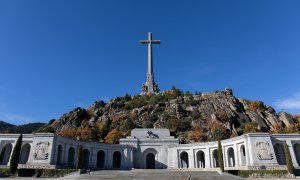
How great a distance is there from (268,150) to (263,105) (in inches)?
2370

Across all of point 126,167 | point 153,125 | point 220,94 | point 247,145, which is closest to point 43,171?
point 126,167

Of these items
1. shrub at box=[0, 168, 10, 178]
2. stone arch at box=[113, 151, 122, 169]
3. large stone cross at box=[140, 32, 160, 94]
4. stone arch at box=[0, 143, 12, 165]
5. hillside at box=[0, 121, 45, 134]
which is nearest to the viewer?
shrub at box=[0, 168, 10, 178]

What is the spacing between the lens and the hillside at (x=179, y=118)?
3017 inches

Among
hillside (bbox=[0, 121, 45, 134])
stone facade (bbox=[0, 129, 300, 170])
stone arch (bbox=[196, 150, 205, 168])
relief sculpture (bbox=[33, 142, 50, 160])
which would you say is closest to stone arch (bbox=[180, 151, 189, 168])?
stone facade (bbox=[0, 129, 300, 170])

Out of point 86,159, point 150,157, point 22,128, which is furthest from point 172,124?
point 22,128

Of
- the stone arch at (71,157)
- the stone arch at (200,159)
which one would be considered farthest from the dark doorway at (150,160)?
the stone arch at (71,157)

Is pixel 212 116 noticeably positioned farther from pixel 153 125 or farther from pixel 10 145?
pixel 10 145

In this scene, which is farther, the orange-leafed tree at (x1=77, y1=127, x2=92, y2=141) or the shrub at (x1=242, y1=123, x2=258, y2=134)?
the orange-leafed tree at (x1=77, y1=127, x2=92, y2=141)

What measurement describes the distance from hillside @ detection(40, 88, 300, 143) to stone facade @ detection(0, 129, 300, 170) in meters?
17.3

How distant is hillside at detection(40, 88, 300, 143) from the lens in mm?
76625

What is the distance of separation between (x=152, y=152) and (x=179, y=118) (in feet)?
103

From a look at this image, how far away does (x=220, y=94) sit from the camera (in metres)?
98.3

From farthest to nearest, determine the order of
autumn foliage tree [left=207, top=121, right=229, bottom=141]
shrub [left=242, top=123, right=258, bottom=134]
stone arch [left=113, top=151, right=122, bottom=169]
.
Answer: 1. shrub [left=242, top=123, right=258, bottom=134]
2. autumn foliage tree [left=207, top=121, right=229, bottom=141]
3. stone arch [left=113, top=151, right=122, bottom=169]

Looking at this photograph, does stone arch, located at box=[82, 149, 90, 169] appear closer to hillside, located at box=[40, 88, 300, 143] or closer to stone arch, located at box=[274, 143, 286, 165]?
hillside, located at box=[40, 88, 300, 143]
